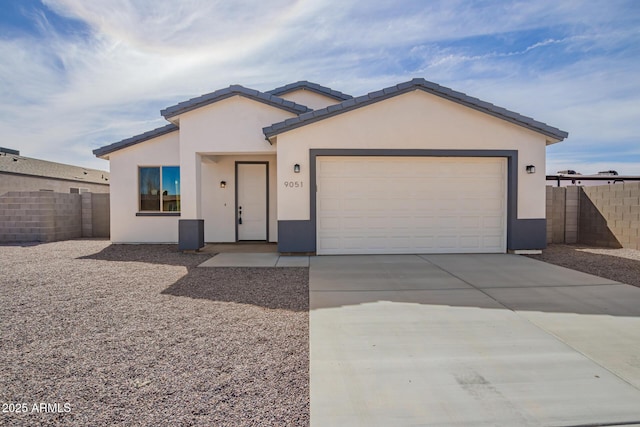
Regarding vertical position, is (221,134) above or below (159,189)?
above

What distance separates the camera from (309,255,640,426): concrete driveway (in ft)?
8.23

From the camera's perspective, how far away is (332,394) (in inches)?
107

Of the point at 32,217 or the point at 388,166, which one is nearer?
the point at 388,166

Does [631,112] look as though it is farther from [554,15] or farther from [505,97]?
[554,15]

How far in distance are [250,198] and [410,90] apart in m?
6.16

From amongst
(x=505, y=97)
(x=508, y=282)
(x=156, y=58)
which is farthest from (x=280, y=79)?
(x=508, y=282)

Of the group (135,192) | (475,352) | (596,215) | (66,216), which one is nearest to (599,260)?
(596,215)

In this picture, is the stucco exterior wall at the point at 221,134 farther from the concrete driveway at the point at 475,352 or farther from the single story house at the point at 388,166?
the concrete driveway at the point at 475,352

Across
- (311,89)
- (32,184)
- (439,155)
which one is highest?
(311,89)

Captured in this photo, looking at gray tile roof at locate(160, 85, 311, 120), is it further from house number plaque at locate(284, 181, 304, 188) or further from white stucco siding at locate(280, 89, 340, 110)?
white stucco siding at locate(280, 89, 340, 110)

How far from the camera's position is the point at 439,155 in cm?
923

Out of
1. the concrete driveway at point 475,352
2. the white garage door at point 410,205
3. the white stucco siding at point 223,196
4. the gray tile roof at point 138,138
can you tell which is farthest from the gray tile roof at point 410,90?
the concrete driveway at point 475,352

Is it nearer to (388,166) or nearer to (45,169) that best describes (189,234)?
(388,166)

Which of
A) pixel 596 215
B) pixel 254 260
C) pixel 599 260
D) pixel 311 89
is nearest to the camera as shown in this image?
pixel 599 260
